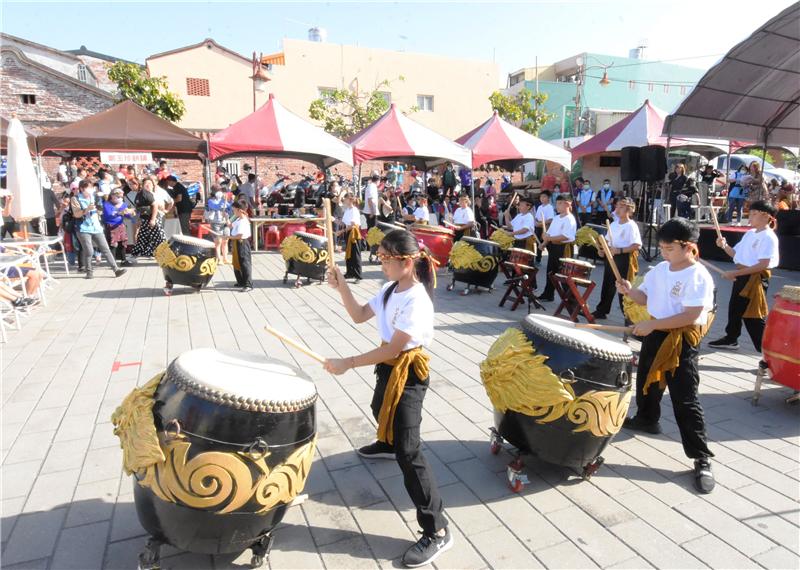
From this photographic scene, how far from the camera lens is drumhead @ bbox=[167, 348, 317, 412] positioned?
252cm

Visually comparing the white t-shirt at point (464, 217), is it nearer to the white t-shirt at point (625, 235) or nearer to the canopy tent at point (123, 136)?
the white t-shirt at point (625, 235)

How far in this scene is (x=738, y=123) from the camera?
1298 cm

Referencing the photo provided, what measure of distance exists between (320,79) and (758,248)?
31.8m

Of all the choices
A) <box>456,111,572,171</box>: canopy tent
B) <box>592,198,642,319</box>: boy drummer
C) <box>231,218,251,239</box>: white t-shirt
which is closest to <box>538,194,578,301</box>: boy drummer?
<box>592,198,642,319</box>: boy drummer

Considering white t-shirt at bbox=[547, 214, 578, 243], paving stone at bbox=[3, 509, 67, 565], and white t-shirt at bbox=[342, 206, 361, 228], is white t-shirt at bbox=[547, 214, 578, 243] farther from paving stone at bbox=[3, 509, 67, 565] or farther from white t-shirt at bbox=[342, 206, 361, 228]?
paving stone at bbox=[3, 509, 67, 565]

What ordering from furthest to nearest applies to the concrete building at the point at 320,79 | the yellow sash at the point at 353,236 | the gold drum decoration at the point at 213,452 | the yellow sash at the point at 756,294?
Answer: 1. the concrete building at the point at 320,79
2. the yellow sash at the point at 353,236
3. the yellow sash at the point at 756,294
4. the gold drum decoration at the point at 213,452

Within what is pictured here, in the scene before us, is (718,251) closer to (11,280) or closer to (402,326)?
(402,326)

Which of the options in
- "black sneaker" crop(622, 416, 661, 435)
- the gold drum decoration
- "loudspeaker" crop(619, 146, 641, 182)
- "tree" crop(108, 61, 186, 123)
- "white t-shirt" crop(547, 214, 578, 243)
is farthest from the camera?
"tree" crop(108, 61, 186, 123)

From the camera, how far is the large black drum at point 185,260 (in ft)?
28.5

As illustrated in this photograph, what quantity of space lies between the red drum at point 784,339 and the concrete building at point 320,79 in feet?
102

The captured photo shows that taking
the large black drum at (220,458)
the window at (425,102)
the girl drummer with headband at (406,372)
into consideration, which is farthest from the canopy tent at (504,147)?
the window at (425,102)

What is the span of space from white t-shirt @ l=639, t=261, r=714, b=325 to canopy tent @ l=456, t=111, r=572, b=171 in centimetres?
1061

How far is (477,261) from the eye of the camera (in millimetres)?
Result: 9078

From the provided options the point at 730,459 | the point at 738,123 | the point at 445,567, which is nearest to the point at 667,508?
the point at 730,459
